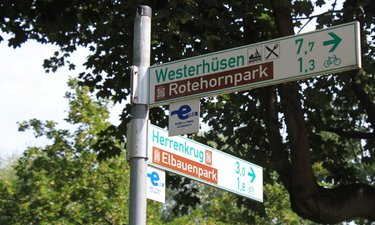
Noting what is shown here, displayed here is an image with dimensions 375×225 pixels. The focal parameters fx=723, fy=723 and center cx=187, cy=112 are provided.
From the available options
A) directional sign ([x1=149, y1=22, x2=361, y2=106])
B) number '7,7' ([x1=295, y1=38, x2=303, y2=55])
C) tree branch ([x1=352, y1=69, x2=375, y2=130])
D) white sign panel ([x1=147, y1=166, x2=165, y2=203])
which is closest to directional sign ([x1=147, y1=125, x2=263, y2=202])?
white sign panel ([x1=147, y1=166, x2=165, y2=203])

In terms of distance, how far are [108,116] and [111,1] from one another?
39.7ft

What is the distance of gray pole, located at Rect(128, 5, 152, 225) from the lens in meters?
4.58

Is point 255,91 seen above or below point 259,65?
above

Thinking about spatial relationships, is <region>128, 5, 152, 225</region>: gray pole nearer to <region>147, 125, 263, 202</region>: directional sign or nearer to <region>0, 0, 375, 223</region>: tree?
<region>147, 125, 263, 202</region>: directional sign

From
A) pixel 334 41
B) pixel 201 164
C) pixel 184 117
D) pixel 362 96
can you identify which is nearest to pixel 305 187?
pixel 362 96

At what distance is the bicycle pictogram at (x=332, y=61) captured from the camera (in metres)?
4.31

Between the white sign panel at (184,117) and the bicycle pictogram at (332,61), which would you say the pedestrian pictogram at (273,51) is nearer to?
the bicycle pictogram at (332,61)

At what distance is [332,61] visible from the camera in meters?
4.34

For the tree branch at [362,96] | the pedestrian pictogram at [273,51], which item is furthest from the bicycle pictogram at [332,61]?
the tree branch at [362,96]

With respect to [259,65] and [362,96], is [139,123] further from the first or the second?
[362,96]

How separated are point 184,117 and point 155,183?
20.2 inches

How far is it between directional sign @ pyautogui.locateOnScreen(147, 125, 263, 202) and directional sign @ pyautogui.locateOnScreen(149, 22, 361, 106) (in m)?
0.37

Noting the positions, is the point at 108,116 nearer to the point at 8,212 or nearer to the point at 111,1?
the point at 8,212

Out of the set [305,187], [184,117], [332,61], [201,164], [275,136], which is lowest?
[201,164]
